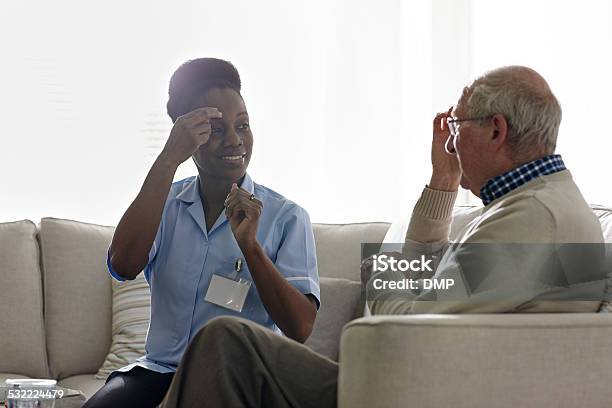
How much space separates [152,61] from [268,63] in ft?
1.67

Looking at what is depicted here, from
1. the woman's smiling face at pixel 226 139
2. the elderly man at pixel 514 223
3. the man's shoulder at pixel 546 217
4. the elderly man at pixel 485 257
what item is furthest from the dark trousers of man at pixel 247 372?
the woman's smiling face at pixel 226 139

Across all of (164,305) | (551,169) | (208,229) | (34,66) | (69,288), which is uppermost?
(34,66)

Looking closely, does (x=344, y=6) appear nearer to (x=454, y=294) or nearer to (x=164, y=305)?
(x=164, y=305)

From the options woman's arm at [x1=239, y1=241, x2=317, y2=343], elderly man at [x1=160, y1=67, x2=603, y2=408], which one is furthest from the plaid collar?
woman's arm at [x1=239, y1=241, x2=317, y2=343]

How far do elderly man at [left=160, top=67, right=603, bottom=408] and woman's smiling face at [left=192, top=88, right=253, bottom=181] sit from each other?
0.50 meters

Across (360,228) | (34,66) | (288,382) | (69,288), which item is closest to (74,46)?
(34,66)

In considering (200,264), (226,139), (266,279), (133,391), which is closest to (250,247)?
(266,279)

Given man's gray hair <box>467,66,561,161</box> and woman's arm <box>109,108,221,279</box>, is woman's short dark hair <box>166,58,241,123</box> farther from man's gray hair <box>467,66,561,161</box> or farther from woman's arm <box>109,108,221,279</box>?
man's gray hair <box>467,66,561,161</box>

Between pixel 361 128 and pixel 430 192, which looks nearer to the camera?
pixel 430 192

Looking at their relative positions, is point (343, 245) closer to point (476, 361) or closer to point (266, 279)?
point (266, 279)

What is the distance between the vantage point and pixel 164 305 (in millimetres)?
2213

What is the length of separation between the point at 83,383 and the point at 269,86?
5.41 feet

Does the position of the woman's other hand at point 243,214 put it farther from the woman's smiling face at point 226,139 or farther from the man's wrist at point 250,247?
the woman's smiling face at point 226,139

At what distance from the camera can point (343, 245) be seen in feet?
11.3
